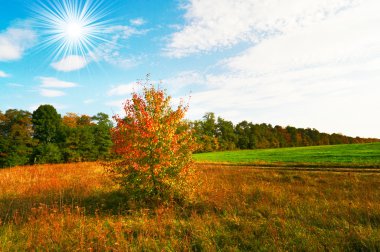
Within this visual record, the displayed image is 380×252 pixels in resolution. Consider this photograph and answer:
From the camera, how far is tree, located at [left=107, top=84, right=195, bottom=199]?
30.9ft

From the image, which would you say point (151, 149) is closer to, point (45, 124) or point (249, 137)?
point (45, 124)

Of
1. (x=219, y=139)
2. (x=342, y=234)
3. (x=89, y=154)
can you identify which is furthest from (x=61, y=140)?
(x=219, y=139)

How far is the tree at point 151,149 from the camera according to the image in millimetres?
9422

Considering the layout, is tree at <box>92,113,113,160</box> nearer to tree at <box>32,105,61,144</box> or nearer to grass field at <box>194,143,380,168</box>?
tree at <box>32,105,61,144</box>

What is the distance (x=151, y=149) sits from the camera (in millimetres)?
9531

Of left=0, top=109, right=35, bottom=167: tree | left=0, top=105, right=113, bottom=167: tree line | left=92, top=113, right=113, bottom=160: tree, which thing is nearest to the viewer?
left=0, top=109, right=35, bottom=167: tree

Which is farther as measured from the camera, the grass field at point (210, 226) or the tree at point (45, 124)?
the tree at point (45, 124)

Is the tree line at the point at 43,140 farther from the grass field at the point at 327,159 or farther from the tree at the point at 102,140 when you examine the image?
the grass field at the point at 327,159

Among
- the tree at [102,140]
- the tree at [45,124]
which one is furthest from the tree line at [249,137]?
the tree at [45,124]

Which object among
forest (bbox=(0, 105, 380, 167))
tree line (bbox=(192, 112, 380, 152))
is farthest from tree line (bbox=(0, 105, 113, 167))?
tree line (bbox=(192, 112, 380, 152))

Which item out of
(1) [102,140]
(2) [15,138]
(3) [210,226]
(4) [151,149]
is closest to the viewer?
(3) [210,226]

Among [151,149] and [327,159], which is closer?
[151,149]

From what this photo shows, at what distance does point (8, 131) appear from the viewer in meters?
32.0

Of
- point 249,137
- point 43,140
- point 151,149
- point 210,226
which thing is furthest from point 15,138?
point 249,137
